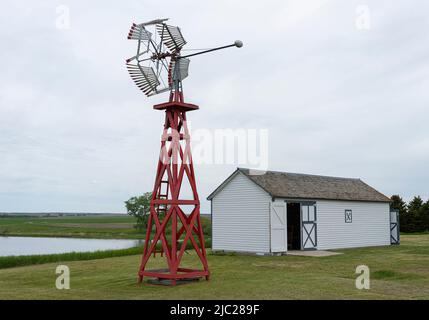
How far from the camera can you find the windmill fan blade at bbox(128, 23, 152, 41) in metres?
12.5

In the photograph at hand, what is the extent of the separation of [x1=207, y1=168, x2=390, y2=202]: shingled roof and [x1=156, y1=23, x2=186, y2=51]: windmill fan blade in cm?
1007

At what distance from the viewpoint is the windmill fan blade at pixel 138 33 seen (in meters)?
12.5

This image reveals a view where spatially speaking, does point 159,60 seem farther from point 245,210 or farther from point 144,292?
point 245,210

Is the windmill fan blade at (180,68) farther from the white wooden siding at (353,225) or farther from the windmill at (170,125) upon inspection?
the white wooden siding at (353,225)

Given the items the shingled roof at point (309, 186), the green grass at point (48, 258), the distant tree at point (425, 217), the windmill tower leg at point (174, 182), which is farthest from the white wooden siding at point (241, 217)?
the distant tree at point (425, 217)

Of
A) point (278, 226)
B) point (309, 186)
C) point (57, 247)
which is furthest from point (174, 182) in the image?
point (57, 247)

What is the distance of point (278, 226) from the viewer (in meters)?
21.2

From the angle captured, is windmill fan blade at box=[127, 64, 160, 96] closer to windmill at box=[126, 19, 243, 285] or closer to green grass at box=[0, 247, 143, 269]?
windmill at box=[126, 19, 243, 285]

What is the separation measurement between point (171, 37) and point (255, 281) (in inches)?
276

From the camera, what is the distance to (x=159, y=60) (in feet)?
42.2

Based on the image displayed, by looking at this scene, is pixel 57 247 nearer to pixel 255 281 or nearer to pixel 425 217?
pixel 255 281

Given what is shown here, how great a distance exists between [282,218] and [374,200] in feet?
25.9

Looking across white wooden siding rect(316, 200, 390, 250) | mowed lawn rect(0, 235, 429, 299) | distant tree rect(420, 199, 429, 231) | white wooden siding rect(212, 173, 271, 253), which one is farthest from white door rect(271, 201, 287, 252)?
distant tree rect(420, 199, 429, 231)

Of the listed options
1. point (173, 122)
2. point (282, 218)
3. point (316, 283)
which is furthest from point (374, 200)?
point (173, 122)
